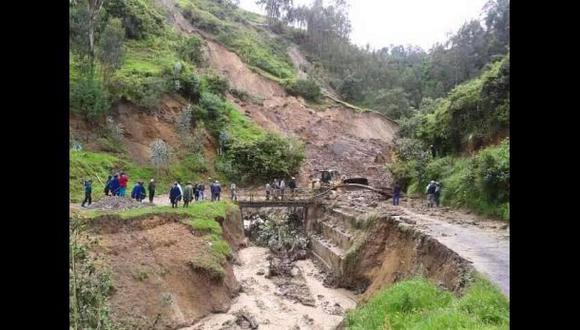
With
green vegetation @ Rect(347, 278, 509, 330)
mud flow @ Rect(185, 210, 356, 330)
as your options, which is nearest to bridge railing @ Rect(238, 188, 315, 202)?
mud flow @ Rect(185, 210, 356, 330)

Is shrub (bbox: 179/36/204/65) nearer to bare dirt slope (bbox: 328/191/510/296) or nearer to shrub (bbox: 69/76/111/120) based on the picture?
shrub (bbox: 69/76/111/120)

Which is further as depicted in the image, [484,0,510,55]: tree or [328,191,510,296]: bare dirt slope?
[484,0,510,55]: tree

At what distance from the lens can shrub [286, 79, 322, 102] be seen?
5982 centimetres

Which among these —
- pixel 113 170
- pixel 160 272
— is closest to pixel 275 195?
pixel 113 170

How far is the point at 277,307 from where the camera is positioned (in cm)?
2058

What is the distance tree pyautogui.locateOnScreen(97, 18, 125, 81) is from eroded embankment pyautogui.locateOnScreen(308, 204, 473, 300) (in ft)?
60.8

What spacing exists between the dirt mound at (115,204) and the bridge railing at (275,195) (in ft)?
36.6

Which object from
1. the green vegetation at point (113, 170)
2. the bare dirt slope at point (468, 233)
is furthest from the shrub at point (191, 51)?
the bare dirt slope at point (468, 233)

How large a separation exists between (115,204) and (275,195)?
45.9 ft

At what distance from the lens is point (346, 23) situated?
89438 mm

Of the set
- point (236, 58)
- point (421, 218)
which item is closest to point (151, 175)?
point (421, 218)

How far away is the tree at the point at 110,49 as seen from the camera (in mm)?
34594

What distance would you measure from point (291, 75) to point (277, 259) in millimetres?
42095

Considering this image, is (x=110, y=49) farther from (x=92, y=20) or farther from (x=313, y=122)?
(x=313, y=122)
